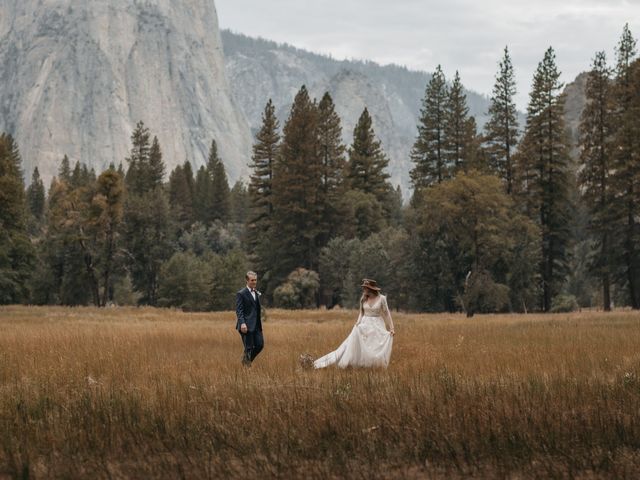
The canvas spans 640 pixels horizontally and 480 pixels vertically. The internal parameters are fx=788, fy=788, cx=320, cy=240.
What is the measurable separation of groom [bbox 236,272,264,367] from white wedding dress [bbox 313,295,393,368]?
120cm

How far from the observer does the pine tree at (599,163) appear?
150ft

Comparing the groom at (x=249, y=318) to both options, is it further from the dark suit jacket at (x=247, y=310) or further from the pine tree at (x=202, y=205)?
the pine tree at (x=202, y=205)

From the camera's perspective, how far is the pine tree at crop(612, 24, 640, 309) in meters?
42.5

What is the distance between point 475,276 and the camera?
153 feet

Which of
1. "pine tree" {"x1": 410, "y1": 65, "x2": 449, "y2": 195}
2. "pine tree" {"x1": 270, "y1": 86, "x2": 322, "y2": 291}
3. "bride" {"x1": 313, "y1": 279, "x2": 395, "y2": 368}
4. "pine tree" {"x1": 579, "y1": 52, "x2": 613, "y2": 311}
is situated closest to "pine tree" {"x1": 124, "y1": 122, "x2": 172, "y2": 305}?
"pine tree" {"x1": 270, "y1": 86, "x2": 322, "y2": 291}

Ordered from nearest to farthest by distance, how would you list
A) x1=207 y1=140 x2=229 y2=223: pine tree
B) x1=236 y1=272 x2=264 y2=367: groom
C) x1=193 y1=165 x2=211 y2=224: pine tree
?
x1=236 y1=272 x2=264 y2=367: groom, x1=207 y1=140 x2=229 y2=223: pine tree, x1=193 y1=165 x2=211 y2=224: pine tree

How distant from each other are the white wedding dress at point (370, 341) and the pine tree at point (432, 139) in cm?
4994

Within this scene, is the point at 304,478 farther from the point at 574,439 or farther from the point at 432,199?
the point at 432,199

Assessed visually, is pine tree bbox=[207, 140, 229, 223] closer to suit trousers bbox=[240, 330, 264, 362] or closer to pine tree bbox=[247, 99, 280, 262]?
pine tree bbox=[247, 99, 280, 262]

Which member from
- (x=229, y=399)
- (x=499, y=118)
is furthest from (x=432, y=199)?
(x=229, y=399)

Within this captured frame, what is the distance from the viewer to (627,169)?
43.0 meters

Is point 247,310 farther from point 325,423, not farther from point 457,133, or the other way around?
point 457,133

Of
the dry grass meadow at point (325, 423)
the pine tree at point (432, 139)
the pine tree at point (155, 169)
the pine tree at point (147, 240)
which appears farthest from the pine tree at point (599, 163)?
the pine tree at point (155, 169)

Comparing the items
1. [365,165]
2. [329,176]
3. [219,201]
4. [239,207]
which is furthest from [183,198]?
[329,176]
